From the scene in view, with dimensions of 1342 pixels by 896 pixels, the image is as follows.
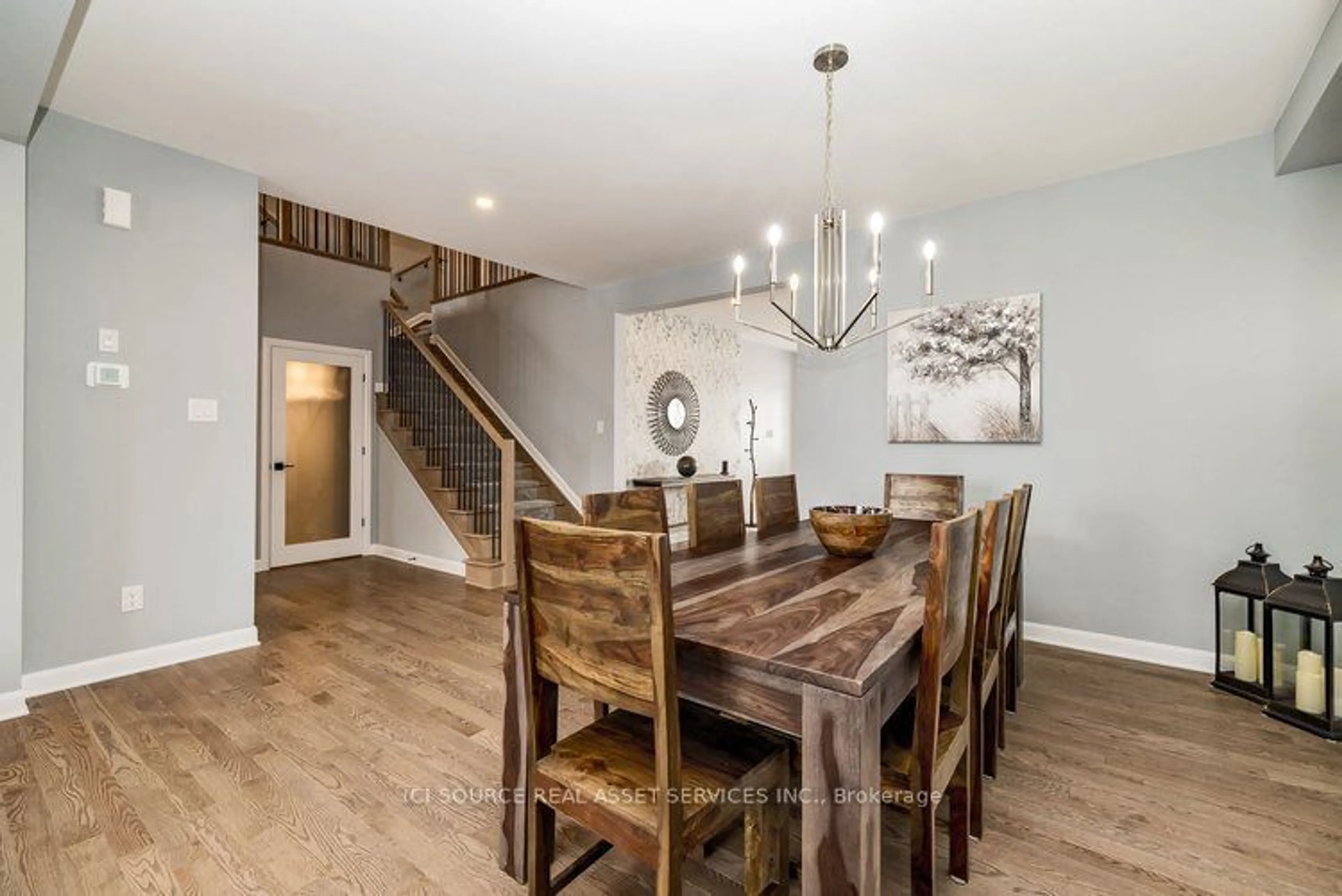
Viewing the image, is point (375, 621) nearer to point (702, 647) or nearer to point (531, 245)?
point (531, 245)

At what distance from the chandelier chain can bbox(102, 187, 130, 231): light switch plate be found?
317 cm

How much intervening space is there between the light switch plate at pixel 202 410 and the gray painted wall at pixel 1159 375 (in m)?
3.70

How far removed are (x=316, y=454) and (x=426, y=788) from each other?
4.38 m

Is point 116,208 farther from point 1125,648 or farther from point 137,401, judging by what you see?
point 1125,648

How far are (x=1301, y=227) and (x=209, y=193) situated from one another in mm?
5197

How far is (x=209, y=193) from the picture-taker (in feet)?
10.00

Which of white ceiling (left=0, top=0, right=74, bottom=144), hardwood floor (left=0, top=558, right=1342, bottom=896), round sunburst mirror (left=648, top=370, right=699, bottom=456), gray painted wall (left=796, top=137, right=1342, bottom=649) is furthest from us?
round sunburst mirror (left=648, top=370, right=699, bottom=456)

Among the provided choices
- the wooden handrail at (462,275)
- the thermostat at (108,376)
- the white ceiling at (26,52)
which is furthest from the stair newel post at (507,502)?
the white ceiling at (26,52)

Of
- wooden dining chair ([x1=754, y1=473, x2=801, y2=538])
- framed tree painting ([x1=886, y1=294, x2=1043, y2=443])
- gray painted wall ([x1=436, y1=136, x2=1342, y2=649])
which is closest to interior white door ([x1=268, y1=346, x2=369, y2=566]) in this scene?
wooden dining chair ([x1=754, y1=473, x2=801, y2=538])

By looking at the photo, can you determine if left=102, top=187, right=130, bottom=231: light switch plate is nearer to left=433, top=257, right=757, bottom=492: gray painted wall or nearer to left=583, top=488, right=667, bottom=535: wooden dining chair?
left=583, top=488, right=667, bottom=535: wooden dining chair

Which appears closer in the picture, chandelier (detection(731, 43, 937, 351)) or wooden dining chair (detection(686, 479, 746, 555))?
chandelier (detection(731, 43, 937, 351))

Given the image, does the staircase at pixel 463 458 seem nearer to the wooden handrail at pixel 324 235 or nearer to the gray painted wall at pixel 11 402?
the wooden handrail at pixel 324 235

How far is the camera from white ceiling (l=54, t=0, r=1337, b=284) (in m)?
2.01

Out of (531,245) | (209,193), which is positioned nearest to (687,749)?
(209,193)
